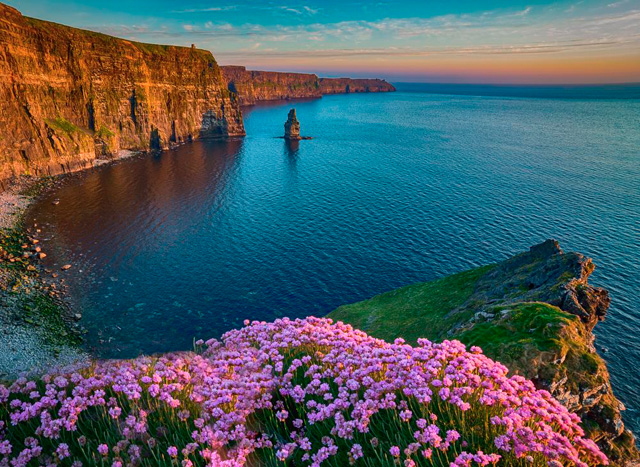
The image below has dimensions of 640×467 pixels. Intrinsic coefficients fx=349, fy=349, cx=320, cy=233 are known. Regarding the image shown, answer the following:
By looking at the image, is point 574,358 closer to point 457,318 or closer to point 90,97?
point 457,318

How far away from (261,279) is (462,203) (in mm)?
51048

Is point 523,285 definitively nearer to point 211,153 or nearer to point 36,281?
point 36,281

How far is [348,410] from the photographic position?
9.16 metres

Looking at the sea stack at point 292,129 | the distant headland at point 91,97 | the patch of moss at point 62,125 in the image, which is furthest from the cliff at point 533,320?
the sea stack at point 292,129

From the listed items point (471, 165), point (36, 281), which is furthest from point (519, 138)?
point (36, 281)

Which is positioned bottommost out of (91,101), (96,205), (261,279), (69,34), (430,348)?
(261,279)

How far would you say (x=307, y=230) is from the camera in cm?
6638

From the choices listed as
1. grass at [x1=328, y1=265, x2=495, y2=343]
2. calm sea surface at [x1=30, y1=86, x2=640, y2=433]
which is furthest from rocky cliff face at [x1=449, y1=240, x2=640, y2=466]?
calm sea surface at [x1=30, y1=86, x2=640, y2=433]

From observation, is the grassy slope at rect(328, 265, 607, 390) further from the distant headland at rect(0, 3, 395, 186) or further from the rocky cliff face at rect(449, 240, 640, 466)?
the distant headland at rect(0, 3, 395, 186)

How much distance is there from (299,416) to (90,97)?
118788 millimetres

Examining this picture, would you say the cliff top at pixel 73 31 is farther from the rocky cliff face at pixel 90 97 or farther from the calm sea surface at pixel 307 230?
the calm sea surface at pixel 307 230

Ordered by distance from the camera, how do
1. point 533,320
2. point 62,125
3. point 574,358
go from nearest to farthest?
point 574,358
point 533,320
point 62,125

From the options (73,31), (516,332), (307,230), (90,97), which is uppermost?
(73,31)

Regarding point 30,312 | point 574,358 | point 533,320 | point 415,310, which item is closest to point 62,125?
point 30,312
